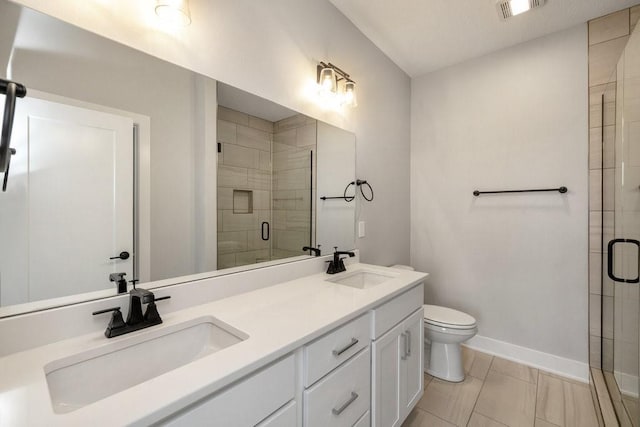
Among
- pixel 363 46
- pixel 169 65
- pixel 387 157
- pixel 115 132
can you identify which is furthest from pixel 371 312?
pixel 363 46

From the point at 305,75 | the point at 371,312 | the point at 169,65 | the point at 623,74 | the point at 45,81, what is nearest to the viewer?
the point at 45,81

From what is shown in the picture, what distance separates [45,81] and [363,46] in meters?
1.91

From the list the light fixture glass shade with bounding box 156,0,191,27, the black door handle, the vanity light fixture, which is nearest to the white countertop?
the black door handle

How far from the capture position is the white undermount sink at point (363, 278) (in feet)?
5.45

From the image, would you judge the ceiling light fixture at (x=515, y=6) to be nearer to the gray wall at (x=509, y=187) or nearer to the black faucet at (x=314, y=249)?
the gray wall at (x=509, y=187)

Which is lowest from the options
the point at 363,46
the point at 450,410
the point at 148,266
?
the point at 450,410

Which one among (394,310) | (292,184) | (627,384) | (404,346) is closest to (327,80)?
(292,184)

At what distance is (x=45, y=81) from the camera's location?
0.82 meters

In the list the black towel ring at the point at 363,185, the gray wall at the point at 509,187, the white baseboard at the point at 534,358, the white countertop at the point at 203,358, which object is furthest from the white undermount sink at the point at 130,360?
the white baseboard at the point at 534,358

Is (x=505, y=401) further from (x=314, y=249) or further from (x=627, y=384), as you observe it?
(x=314, y=249)

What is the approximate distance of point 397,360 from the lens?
4.50 ft

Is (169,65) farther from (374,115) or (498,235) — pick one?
(498,235)

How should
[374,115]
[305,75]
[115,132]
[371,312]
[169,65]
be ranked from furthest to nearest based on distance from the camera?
[374,115]
[305,75]
[371,312]
[169,65]
[115,132]

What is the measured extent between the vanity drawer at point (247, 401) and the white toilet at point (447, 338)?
142 cm
